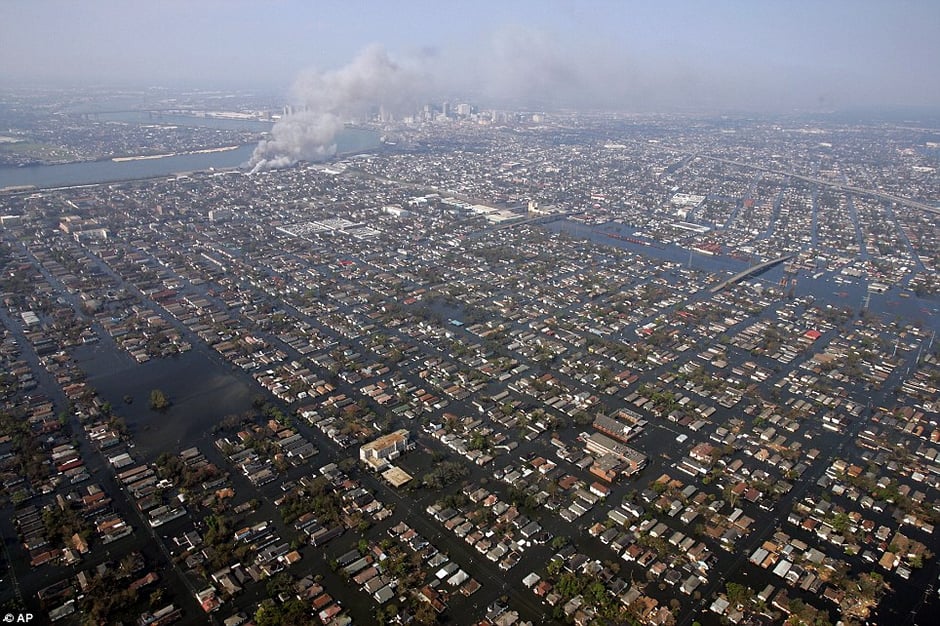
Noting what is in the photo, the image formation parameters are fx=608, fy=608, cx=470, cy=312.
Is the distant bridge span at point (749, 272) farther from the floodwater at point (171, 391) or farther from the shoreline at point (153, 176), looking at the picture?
the shoreline at point (153, 176)

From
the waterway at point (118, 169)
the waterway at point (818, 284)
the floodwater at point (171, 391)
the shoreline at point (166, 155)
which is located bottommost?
the floodwater at point (171, 391)

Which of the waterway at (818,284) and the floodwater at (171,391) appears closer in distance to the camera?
the floodwater at (171,391)

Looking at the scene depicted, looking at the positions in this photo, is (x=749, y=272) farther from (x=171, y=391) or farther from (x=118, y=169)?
(x=118, y=169)

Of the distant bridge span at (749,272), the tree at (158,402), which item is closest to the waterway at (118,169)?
the tree at (158,402)

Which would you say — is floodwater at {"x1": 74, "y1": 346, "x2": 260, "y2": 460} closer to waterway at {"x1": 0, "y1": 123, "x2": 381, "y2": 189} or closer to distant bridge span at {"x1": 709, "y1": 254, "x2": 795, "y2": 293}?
distant bridge span at {"x1": 709, "y1": 254, "x2": 795, "y2": 293}

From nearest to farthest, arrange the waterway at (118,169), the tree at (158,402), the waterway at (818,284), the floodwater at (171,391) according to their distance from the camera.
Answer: the floodwater at (171,391) → the tree at (158,402) → the waterway at (818,284) → the waterway at (118,169)

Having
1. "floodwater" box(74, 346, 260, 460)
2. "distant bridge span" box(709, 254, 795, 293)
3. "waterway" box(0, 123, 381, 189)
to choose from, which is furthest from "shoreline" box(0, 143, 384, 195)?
"distant bridge span" box(709, 254, 795, 293)

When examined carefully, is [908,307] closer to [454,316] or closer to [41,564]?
[454,316]
